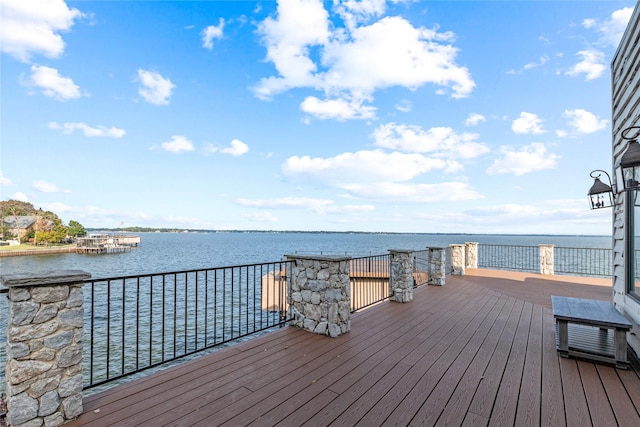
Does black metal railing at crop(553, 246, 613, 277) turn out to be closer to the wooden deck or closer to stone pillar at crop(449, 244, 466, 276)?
stone pillar at crop(449, 244, 466, 276)

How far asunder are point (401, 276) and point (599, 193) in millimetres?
3151

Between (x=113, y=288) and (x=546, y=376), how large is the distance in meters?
18.5

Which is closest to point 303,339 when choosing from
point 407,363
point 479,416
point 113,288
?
point 407,363

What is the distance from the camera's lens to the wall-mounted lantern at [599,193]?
364cm

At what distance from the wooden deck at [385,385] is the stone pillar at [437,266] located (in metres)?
3.10

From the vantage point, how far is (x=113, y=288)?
15219 millimetres

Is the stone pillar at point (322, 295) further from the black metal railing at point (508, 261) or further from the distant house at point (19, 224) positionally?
the distant house at point (19, 224)

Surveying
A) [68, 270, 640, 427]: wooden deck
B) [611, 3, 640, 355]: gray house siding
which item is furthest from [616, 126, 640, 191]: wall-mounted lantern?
[68, 270, 640, 427]: wooden deck

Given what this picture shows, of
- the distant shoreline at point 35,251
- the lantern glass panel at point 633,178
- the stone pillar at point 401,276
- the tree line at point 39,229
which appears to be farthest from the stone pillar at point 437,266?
the tree line at point 39,229

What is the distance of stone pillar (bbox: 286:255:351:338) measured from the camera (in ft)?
12.3

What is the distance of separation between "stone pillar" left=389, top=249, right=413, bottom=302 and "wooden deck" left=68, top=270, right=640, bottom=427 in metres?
1.37

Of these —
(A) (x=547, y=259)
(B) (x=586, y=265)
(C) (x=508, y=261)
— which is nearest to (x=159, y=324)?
(A) (x=547, y=259)

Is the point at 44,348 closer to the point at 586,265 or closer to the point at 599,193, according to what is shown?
the point at 599,193

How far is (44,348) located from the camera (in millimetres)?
1825
